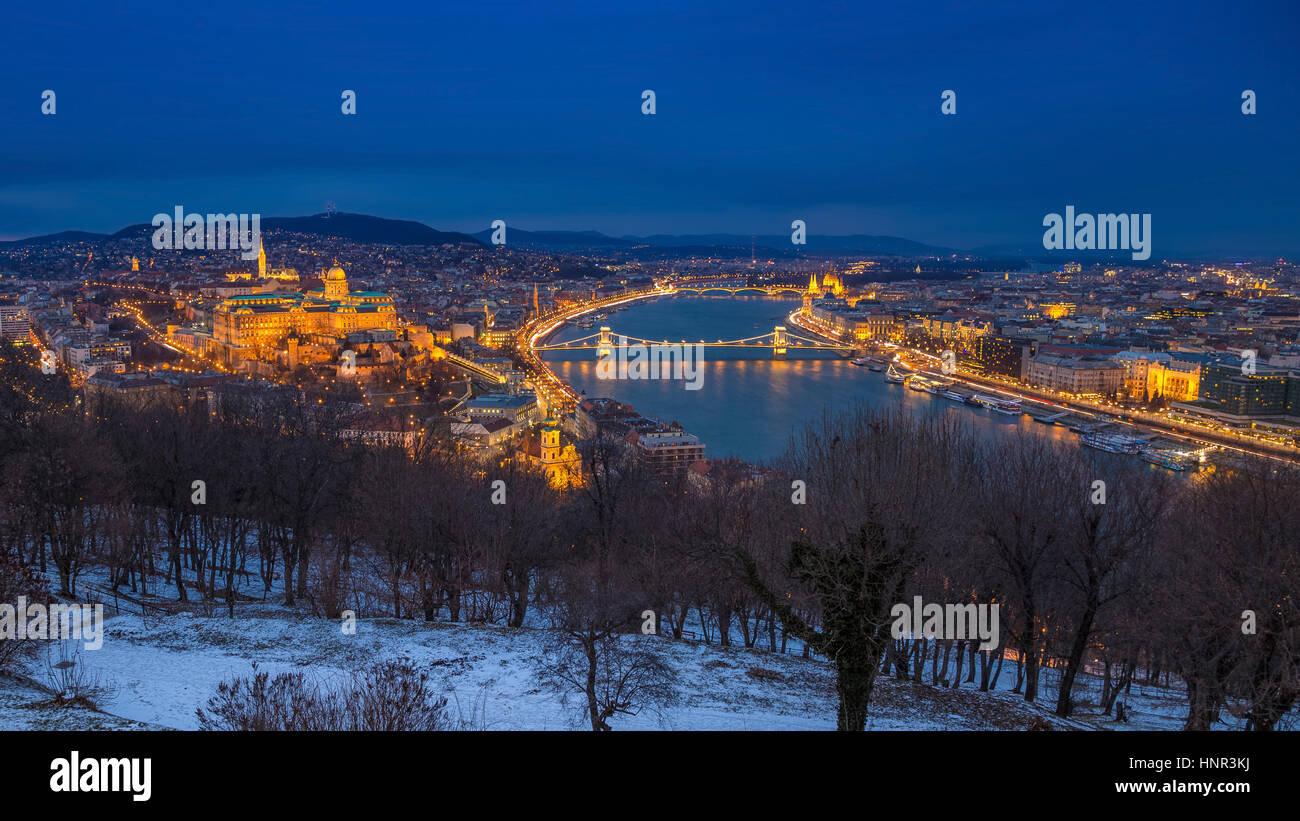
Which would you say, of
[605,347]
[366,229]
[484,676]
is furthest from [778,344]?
[366,229]

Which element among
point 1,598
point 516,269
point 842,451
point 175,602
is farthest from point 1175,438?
point 516,269

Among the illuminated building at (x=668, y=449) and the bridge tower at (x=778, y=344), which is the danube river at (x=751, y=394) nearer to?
the bridge tower at (x=778, y=344)

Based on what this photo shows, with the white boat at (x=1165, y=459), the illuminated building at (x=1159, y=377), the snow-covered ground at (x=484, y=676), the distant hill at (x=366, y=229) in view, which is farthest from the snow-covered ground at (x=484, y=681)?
the distant hill at (x=366, y=229)

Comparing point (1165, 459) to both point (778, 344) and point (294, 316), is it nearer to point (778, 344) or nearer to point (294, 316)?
point (778, 344)

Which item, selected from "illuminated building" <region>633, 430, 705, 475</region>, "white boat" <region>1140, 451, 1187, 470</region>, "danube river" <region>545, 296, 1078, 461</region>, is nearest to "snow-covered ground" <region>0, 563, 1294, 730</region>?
"danube river" <region>545, 296, 1078, 461</region>

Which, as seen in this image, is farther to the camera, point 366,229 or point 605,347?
point 366,229

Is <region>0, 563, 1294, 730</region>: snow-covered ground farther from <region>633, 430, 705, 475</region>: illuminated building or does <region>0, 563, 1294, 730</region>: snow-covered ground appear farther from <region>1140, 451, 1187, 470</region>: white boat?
<region>1140, 451, 1187, 470</region>: white boat
